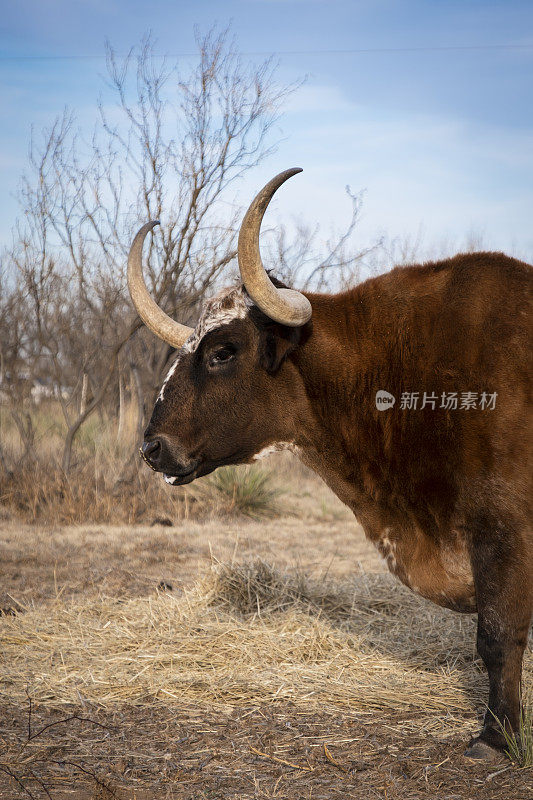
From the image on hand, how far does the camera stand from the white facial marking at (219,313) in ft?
12.4

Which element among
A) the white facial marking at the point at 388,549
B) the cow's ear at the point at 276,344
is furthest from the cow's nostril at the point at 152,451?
the white facial marking at the point at 388,549

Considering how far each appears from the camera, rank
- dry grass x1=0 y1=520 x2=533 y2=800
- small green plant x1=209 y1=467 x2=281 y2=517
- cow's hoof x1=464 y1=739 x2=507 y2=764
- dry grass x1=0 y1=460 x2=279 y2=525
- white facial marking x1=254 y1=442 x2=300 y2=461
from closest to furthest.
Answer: dry grass x1=0 y1=520 x2=533 y2=800 < cow's hoof x1=464 y1=739 x2=507 y2=764 < white facial marking x1=254 y1=442 x2=300 y2=461 < dry grass x1=0 y1=460 x2=279 y2=525 < small green plant x1=209 y1=467 x2=281 y2=517

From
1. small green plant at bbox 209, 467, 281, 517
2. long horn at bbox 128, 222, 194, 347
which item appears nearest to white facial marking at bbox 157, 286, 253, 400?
long horn at bbox 128, 222, 194, 347

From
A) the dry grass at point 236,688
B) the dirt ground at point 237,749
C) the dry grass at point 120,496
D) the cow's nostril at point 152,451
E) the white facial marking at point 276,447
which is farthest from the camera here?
the dry grass at point 120,496

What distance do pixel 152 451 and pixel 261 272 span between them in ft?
3.28

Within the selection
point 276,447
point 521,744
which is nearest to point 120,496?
point 276,447

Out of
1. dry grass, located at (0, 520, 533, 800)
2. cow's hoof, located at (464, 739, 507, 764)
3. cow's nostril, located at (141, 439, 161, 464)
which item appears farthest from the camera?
cow's nostril, located at (141, 439, 161, 464)

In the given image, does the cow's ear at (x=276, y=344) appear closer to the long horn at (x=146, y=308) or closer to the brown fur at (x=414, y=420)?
the brown fur at (x=414, y=420)

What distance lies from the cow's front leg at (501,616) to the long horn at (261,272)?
127 cm

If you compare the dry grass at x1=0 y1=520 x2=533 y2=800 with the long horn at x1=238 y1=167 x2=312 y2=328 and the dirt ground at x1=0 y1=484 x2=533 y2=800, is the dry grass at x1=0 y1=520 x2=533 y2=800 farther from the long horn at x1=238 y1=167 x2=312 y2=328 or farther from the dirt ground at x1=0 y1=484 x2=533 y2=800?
the long horn at x1=238 y1=167 x2=312 y2=328

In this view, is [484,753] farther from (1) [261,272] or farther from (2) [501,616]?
(1) [261,272]

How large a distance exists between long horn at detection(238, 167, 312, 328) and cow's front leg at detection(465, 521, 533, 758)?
4.16 feet

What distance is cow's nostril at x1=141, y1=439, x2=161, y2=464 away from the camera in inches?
146

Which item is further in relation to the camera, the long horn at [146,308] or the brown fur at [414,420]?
the long horn at [146,308]
